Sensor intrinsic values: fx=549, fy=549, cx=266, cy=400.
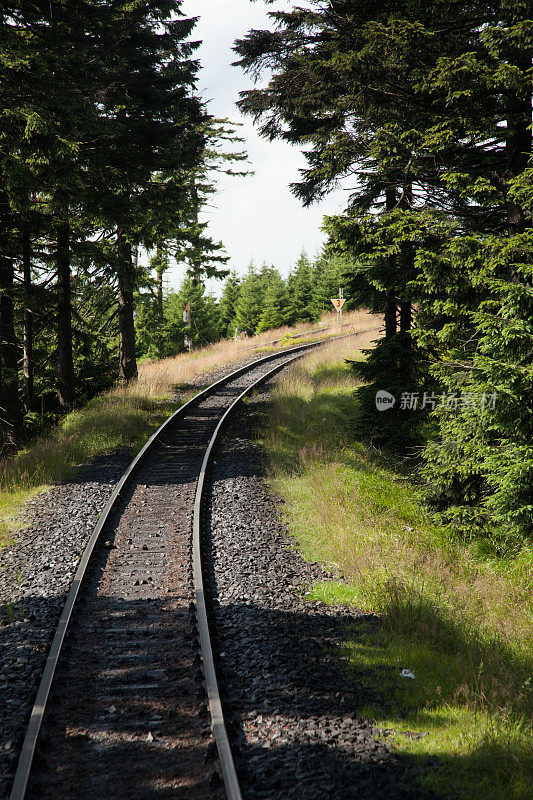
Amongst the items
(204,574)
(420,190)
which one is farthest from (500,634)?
(420,190)

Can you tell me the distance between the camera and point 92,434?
14.6 metres

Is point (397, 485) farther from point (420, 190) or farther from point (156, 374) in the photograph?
point (156, 374)

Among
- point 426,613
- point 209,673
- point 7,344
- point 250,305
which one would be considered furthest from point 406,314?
point 250,305

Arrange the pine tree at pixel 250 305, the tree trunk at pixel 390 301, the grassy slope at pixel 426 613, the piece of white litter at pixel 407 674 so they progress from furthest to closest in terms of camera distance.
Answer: the pine tree at pixel 250 305 < the tree trunk at pixel 390 301 < the piece of white litter at pixel 407 674 < the grassy slope at pixel 426 613

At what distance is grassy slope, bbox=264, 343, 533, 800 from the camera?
433 centimetres

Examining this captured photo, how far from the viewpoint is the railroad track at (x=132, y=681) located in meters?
4.16

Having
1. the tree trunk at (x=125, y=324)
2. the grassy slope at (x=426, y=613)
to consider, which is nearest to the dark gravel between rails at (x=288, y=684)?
the grassy slope at (x=426, y=613)

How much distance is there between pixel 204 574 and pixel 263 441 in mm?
7077

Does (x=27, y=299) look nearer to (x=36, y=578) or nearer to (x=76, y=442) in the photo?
(x=76, y=442)

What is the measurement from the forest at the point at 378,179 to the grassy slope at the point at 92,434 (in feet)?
5.60

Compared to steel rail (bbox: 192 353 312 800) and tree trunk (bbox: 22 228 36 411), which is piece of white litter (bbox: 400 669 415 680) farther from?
tree trunk (bbox: 22 228 36 411)

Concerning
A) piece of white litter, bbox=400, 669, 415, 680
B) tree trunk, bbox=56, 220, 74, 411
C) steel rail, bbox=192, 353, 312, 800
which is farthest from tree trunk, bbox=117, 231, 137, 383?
piece of white litter, bbox=400, 669, 415, 680

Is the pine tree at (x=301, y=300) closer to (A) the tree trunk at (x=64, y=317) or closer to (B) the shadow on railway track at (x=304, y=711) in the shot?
(A) the tree trunk at (x=64, y=317)

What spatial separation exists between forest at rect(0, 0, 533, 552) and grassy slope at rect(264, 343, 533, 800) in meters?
0.93
